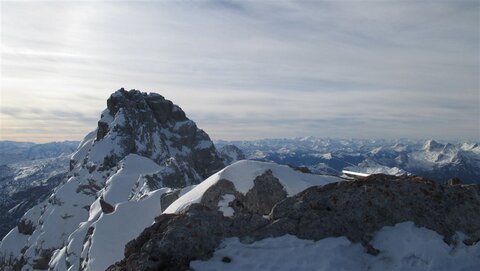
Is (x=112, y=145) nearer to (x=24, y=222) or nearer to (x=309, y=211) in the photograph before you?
(x=24, y=222)

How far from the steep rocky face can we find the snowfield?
34.8m

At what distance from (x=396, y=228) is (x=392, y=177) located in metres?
2.90

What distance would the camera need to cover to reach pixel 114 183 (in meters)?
85.6

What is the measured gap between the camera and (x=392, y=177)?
1870 centimetres

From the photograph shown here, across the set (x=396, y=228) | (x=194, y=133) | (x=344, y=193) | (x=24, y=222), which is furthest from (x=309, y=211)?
(x=194, y=133)

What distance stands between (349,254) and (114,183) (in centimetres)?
7632

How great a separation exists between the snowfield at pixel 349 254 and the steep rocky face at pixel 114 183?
3480 centimetres

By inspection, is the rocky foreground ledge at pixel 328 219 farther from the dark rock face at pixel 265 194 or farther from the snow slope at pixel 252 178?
the snow slope at pixel 252 178

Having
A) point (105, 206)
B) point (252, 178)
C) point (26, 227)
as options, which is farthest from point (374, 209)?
point (26, 227)

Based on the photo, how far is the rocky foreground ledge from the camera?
51.3 ft

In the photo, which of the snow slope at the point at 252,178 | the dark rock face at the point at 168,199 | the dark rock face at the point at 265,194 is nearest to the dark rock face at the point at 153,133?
the dark rock face at the point at 168,199

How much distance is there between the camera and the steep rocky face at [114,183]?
180ft

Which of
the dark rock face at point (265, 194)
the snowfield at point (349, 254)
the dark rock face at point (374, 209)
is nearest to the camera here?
the snowfield at point (349, 254)

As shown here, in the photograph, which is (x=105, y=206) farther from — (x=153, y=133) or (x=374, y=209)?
(x=153, y=133)
